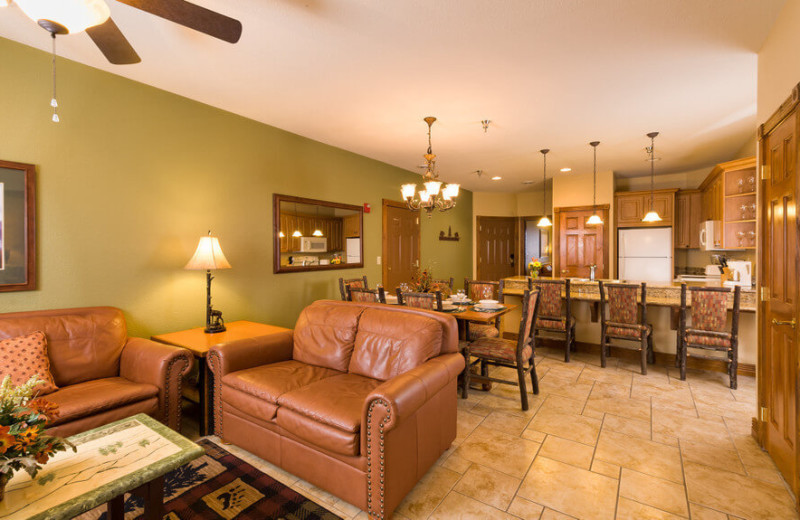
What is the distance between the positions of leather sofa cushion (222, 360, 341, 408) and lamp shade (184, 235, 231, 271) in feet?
3.31

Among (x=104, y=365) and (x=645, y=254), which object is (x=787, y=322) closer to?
(x=104, y=365)

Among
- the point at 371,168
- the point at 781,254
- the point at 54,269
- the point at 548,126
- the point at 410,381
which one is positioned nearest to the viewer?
the point at 410,381

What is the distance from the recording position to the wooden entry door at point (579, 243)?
633 centimetres

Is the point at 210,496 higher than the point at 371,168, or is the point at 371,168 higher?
the point at 371,168

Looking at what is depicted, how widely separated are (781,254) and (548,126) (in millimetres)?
2453

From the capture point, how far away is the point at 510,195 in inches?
329

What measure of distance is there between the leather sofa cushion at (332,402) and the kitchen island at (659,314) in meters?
3.35

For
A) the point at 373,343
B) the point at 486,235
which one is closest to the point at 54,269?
the point at 373,343

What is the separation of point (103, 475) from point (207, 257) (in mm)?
1906

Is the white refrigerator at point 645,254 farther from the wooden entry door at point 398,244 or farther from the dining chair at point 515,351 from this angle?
the dining chair at point 515,351

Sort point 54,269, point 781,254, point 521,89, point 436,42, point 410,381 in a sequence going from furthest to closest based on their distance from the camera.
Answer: point 521,89 < point 54,269 < point 436,42 < point 781,254 < point 410,381

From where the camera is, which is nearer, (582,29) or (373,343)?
(582,29)

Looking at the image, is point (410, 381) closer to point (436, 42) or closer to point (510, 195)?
point (436, 42)

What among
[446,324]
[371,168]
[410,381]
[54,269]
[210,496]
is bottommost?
[210,496]
